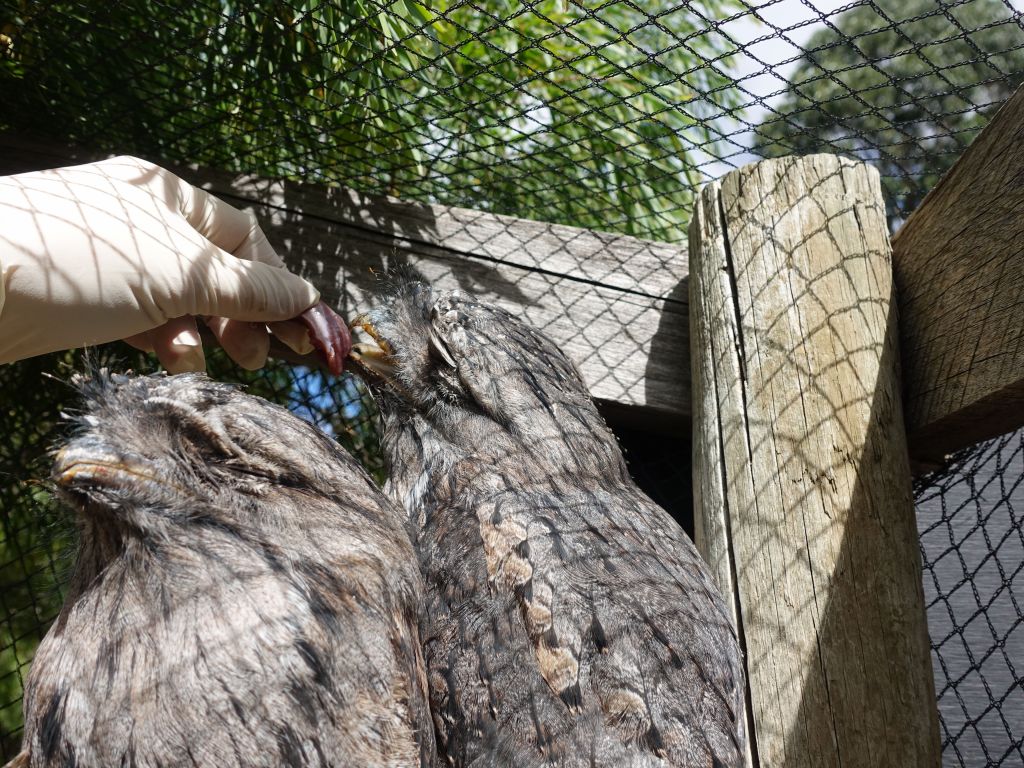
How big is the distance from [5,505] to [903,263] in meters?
2.45

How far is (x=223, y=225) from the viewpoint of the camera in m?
1.51

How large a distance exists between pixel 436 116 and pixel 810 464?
1.15 m

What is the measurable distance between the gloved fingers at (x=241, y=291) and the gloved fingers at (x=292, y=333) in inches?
1.8

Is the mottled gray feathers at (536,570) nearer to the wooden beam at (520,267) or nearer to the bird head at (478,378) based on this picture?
the bird head at (478,378)

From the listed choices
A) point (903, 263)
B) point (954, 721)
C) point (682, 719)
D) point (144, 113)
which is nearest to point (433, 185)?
point (144, 113)

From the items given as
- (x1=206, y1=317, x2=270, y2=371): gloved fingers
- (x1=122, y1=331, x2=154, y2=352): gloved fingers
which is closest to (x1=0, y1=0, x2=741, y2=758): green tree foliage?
(x1=122, y1=331, x2=154, y2=352): gloved fingers

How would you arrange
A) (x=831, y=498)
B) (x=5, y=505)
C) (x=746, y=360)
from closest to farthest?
1. (x=831, y=498)
2. (x=746, y=360)
3. (x=5, y=505)

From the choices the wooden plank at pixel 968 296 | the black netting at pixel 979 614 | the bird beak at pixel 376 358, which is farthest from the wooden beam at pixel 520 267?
the black netting at pixel 979 614

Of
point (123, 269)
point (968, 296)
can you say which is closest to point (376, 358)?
point (123, 269)

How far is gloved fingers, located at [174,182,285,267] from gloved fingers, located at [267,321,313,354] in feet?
0.43

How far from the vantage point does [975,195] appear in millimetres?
1474

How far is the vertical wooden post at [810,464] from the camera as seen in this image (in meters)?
1.40

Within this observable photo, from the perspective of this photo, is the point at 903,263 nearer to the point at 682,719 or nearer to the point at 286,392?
the point at 682,719

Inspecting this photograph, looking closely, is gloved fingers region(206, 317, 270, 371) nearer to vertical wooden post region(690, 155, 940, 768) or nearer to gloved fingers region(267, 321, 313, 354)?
gloved fingers region(267, 321, 313, 354)
